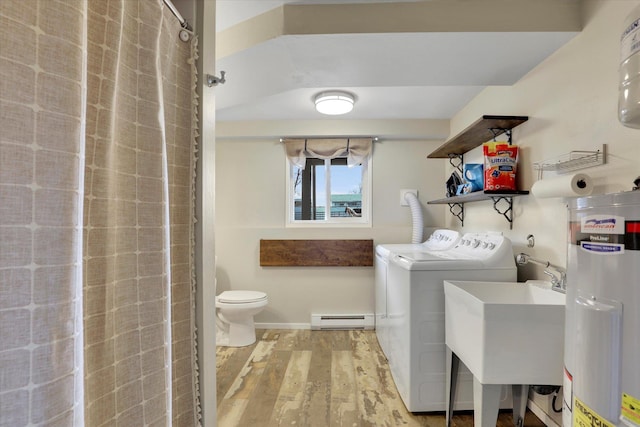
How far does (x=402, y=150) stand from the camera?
326cm

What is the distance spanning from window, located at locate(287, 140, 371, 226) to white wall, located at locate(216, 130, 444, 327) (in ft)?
0.41

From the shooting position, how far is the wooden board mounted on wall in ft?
10.4

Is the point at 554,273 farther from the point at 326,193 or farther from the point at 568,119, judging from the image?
the point at 326,193

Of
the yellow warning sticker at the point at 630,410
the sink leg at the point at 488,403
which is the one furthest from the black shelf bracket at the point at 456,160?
the yellow warning sticker at the point at 630,410

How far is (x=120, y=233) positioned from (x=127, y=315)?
0.21 metres

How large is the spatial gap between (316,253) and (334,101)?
1.50 metres

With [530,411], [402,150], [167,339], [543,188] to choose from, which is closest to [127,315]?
[167,339]

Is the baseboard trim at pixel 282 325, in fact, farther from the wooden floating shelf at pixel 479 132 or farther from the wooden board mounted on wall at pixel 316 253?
the wooden floating shelf at pixel 479 132

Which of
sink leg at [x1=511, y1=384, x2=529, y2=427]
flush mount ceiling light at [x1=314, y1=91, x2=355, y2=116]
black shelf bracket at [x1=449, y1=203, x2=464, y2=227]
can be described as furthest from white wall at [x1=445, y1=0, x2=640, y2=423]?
flush mount ceiling light at [x1=314, y1=91, x2=355, y2=116]

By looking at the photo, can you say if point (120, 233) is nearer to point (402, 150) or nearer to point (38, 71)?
point (38, 71)

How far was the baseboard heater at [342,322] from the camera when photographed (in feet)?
10.3

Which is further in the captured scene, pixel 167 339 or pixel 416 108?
pixel 416 108

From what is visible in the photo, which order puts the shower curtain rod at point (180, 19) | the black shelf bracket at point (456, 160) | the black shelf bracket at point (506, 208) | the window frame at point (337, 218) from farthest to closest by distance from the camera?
1. the window frame at point (337, 218)
2. the black shelf bracket at point (456, 160)
3. the black shelf bracket at point (506, 208)
4. the shower curtain rod at point (180, 19)

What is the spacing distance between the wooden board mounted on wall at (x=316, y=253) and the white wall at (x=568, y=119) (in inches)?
52.0
